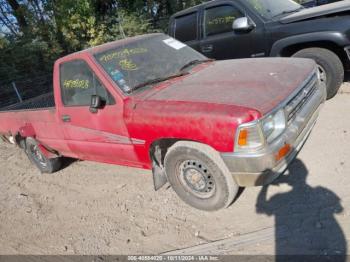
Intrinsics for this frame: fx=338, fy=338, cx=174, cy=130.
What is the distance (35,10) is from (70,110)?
13.5 m

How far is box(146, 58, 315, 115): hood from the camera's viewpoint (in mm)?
2990

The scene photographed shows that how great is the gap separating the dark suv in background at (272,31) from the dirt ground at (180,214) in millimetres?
841

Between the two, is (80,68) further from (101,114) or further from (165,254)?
(165,254)

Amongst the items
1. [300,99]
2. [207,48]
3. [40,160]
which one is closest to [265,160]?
[300,99]

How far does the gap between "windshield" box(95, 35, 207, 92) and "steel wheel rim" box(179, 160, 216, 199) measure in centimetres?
105

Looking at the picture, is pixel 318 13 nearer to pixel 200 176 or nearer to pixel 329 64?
pixel 329 64

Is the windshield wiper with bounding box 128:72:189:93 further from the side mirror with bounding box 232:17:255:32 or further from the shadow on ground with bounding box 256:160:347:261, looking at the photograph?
the side mirror with bounding box 232:17:255:32

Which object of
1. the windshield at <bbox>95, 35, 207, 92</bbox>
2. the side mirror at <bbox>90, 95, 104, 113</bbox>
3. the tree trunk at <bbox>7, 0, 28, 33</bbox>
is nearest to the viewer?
the side mirror at <bbox>90, 95, 104, 113</bbox>

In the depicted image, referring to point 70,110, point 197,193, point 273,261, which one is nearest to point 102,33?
point 70,110

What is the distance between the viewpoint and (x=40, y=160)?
5.61 metres

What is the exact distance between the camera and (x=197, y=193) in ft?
11.5

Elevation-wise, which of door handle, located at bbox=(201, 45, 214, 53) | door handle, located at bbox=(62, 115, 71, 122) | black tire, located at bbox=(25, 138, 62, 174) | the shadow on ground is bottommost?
black tire, located at bbox=(25, 138, 62, 174)

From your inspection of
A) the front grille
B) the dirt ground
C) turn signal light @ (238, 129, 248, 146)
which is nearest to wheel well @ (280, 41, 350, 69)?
the dirt ground

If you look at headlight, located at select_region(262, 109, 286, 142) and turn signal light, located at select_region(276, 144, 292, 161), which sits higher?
headlight, located at select_region(262, 109, 286, 142)
